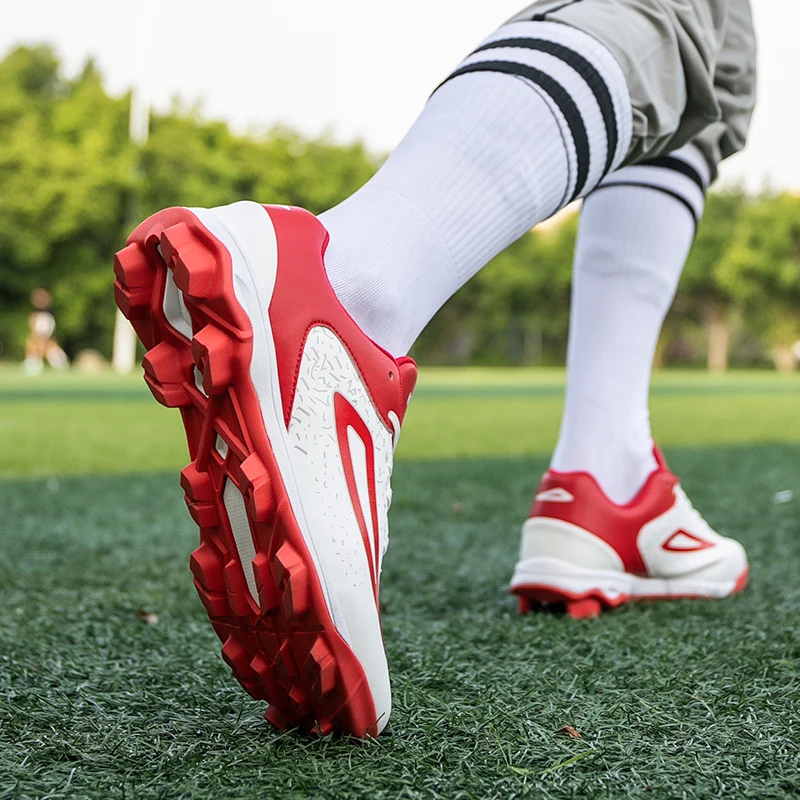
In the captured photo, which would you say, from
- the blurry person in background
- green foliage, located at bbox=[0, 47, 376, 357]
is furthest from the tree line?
the blurry person in background

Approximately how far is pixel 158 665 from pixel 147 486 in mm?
1908

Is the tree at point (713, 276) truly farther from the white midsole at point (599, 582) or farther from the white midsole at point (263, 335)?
the white midsole at point (263, 335)

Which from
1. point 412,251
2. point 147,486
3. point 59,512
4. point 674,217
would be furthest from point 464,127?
point 147,486

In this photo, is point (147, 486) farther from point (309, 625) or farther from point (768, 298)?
point (768, 298)

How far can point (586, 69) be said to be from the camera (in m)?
0.93

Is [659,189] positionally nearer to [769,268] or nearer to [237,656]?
[237,656]

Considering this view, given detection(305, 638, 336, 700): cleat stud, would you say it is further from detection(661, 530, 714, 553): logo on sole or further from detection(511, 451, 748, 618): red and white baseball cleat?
detection(661, 530, 714, 553): logo on sole

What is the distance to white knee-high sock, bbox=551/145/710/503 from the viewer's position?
132 cm

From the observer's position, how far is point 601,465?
1300 millimetres

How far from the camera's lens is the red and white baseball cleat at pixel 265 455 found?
2.36 feet

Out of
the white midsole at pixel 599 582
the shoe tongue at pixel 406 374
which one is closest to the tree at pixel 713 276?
the white midsole at pixel 599 582

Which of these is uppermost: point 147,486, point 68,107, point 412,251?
point 68,107

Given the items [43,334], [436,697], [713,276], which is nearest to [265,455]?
[436,697]

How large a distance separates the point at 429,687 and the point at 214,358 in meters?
0.39
